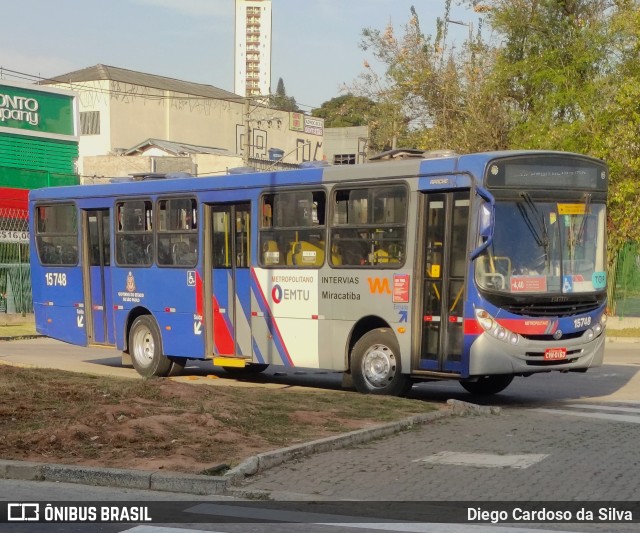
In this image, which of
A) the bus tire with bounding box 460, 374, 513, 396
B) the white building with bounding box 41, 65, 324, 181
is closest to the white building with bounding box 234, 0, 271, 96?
the white building with bounding box 41, 65, 324, 181

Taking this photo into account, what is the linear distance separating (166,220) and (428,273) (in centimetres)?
566

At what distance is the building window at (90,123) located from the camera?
238 ft

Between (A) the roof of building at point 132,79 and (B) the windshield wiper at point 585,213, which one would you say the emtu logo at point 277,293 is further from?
(A) the roof of building at point 132,79

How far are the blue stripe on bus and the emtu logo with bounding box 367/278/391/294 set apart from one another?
6.43ft

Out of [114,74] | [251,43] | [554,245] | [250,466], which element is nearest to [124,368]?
[554,245]

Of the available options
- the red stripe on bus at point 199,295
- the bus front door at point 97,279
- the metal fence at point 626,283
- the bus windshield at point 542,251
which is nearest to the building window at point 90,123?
the metal fence at point 626,283

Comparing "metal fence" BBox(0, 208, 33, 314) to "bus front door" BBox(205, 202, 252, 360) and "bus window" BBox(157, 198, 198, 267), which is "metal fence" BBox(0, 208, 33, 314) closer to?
"bus window" BBox(157, 198, 198, 267)

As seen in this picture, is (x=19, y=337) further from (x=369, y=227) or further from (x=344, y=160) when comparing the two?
(x=369, y=227)

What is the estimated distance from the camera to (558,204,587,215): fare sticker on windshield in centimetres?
1425

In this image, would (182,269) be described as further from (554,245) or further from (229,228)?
(554,245)

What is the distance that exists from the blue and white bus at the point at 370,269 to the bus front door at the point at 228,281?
27 millimetres

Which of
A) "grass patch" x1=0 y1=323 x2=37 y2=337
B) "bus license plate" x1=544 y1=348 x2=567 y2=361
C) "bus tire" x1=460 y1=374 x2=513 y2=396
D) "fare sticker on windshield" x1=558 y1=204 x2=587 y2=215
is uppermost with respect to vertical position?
"fare sticker on windshield" x1=558 y1=204 x2=587 y2=215

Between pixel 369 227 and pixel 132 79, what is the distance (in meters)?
64.5

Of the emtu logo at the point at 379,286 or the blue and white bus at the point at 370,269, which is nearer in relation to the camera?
the blue and white bus at the point at 370,269
